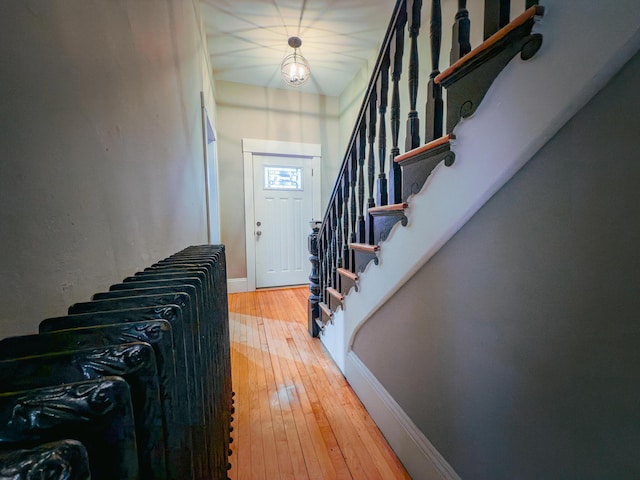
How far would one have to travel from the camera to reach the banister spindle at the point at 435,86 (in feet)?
2.86

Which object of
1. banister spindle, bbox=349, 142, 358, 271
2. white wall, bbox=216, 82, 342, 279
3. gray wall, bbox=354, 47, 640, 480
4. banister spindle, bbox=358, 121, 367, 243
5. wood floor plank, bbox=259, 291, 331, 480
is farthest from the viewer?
white wall, bbox=216, 82, 342, 279

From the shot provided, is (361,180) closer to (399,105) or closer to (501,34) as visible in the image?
(399,105)

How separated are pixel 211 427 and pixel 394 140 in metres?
1.22

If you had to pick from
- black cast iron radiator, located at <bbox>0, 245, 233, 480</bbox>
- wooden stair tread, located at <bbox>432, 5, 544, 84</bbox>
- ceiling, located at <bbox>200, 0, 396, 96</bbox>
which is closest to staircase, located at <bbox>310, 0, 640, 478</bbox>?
wooden stair tread, located at <bbox>432, 5, 544, 84</bbox>

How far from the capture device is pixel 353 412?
137 centimetres

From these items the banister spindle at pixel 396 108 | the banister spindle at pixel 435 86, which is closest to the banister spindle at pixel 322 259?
the banister spindle at pixel 396 108

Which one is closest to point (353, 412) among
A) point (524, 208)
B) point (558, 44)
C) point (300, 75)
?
point (524, 208)

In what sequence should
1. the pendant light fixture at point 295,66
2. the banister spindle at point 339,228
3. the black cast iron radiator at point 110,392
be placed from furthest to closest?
the pendant light fixture at point 295,66
the banister spindle at point 339,228
the black cast iron radiator at point 110,392

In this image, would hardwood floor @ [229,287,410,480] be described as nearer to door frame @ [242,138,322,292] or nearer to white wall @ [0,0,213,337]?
white wall @ [0,0,213,337]

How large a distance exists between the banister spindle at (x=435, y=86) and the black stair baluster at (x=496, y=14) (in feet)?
0.64

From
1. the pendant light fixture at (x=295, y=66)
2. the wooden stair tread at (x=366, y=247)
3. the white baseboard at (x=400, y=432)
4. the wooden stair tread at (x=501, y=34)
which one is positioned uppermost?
the pendant light fixture at (x=295, y=66)

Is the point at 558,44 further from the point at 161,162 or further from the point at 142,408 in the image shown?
the point at 161,162

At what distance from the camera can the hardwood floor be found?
107cm

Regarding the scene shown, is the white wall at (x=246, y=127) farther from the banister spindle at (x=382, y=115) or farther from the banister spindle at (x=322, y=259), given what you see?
the banister spindle at (x=382, y=115)
